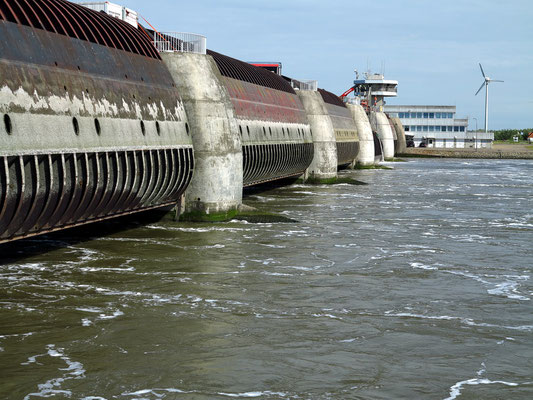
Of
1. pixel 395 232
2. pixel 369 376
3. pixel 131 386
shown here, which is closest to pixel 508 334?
pixel 369 376

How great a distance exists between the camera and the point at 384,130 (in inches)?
5472

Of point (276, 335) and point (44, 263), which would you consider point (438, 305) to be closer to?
point (276, 335)

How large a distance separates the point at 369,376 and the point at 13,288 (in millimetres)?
12312

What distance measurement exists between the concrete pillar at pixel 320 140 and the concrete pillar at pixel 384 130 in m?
58.2

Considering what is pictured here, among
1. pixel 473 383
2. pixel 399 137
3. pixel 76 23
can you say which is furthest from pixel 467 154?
pixel 473 383

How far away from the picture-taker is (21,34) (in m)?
25.9

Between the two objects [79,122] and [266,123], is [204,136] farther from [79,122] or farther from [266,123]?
[266,123]

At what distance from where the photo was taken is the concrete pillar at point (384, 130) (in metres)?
136

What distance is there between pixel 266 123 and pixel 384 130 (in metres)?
83.2

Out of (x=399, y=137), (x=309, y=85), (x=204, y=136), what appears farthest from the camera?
(x=399, y=137)

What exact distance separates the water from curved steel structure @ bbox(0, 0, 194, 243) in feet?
7.40

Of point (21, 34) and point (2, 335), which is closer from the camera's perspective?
point (2, 335)

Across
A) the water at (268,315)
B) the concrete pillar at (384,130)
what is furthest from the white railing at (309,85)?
the concrete pillar at (384,130)

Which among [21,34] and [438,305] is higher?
[21,34]
